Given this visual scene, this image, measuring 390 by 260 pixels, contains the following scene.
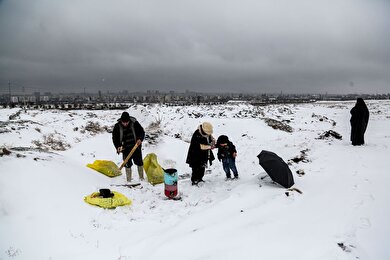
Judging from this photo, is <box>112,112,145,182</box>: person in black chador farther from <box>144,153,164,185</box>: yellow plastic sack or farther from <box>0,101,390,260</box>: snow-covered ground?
<box>0,101,390,260</box>: snow-covered ground

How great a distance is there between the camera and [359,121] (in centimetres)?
1116

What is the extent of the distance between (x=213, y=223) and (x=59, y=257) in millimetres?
2671

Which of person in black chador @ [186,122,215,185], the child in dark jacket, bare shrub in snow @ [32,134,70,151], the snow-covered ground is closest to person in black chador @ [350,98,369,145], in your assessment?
the snow-covered ground

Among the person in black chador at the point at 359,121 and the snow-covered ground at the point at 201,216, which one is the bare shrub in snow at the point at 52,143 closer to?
the snow-covered ground at the point at 201,216

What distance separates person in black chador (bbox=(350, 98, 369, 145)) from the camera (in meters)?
Answer: 11.2

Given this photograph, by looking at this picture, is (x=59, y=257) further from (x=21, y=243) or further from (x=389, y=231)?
(x=389, y=231)

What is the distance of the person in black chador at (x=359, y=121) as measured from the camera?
1120cm

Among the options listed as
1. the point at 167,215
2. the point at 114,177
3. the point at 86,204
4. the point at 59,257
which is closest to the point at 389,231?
the point at 167,215

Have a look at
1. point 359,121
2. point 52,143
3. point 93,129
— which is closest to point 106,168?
point 52,143

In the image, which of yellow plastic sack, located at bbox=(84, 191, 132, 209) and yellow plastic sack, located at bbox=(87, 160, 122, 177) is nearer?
yellow plastic sack, located at bbox=(84, 191, 132, 209)

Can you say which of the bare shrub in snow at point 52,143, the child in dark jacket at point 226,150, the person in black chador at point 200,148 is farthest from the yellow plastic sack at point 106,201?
the bare shrub in snow at point 52,143

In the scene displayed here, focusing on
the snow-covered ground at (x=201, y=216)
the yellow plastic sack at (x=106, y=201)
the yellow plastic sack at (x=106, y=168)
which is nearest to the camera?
the snow-covered ground at (x=201, y=216)

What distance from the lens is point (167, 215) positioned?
5965 mm

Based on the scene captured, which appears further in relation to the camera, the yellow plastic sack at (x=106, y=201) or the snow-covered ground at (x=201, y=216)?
the yellow plastic sack at (x=106, y=201)
